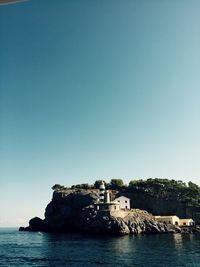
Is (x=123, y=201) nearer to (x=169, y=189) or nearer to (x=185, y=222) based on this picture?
(x=169, y=189)

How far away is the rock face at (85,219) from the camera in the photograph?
75.0 metres

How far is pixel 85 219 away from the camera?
78.8 m

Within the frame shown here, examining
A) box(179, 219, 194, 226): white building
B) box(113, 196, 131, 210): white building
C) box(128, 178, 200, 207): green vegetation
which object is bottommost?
box(179, 219, 194, 226): white building

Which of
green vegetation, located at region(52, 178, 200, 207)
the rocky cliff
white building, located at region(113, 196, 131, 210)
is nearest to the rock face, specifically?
the rocky cliff

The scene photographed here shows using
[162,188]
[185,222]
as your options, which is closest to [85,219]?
[185,222]

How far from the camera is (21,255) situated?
4147 centimetres

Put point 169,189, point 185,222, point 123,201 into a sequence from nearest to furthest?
point 185,222
point 123,201
point 169,189

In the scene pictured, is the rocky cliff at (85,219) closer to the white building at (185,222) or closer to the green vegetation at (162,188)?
the white building at (185,222)

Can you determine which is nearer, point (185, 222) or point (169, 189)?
point (185, 222)

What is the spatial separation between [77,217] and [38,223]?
16816 mm

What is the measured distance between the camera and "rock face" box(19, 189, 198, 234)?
246 feet

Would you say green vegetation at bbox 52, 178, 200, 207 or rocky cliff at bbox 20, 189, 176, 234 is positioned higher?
green vegetation at bbox 52, 178, 200, 207

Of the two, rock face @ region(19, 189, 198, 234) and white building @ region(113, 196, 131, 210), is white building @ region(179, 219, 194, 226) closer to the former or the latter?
rock face @ region(19, 189, 198, 234)

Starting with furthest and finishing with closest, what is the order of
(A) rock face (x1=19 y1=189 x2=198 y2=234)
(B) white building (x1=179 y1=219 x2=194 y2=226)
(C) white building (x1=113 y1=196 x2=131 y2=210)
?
(C) white building (x1=113 y1=196 x2=131 y2=210) → (B) white building (x1=179 y1=219 x2=194 y2=226) → (A) rock face (x1=19 y1=189 x2=198 y2=234)
